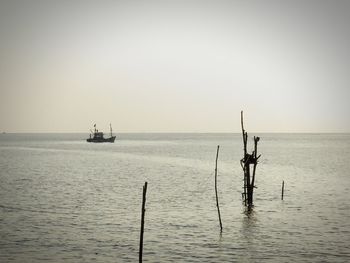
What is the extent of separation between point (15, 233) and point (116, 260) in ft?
28.4

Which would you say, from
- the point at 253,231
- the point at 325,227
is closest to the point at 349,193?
the point at 325,227

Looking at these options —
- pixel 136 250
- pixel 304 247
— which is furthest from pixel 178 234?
pixel 304 247

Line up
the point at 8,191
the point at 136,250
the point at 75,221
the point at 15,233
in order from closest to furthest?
the point at 136,250
the point at 15,233
the point at 75,221
the point at 8,191

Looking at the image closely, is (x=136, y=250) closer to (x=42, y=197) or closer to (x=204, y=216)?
(x=204, y=216)

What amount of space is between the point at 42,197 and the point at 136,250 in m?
21.8

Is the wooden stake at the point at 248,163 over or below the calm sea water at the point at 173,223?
over

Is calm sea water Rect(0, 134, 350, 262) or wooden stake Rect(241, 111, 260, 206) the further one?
wooden stake Rect(241, 111, 260, 206)

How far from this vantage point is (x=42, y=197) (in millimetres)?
41000

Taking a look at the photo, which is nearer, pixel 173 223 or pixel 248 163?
pixel 173 223

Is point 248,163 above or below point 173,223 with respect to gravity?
above

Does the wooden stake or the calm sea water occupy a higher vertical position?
the wooden stake

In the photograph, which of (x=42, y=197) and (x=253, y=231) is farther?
(x=42, y=197)

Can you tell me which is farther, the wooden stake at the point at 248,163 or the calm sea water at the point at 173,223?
the wooden stake at the point at 248,163

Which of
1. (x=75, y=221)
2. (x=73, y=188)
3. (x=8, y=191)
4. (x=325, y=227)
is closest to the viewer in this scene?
(x=325, y=227)
